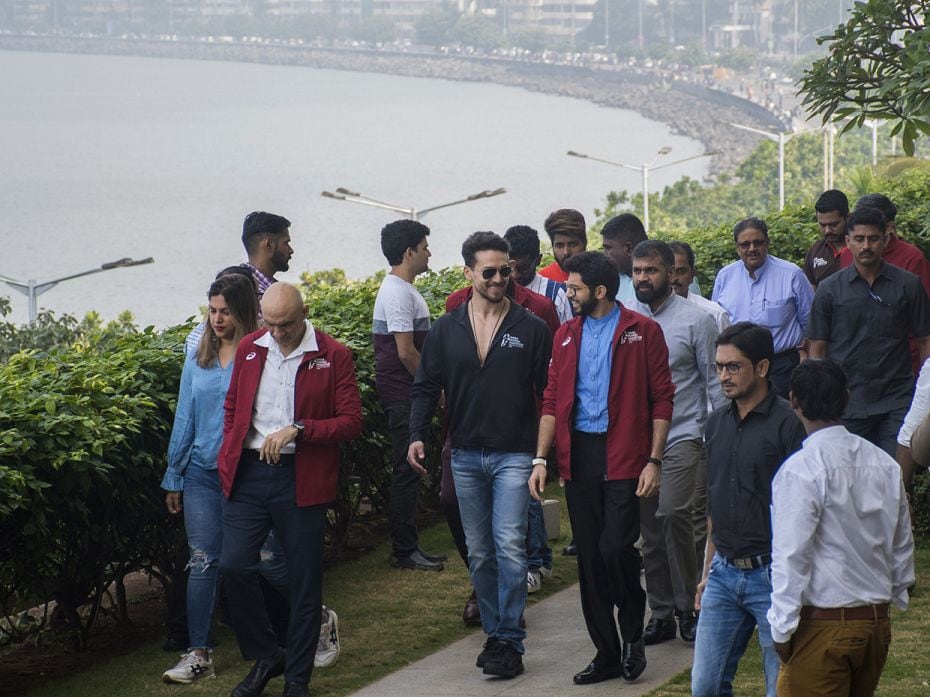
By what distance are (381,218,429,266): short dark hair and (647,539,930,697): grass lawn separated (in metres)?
2.75

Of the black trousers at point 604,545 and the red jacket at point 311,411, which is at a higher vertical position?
the red jacket at point 311,411

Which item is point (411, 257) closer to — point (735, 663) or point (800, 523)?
point (735, 663)

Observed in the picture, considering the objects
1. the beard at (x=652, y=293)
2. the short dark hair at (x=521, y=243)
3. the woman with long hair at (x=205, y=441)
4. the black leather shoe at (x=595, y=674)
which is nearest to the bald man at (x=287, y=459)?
the woman with long hair at (x=205, y=441)

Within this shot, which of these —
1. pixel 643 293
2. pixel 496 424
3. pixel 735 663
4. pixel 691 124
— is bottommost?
pixel 691 124

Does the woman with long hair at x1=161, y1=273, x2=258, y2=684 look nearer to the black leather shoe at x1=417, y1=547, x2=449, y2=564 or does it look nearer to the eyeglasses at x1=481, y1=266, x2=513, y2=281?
the eyeglasses at x1=481, y1=266, x2=513, y2=281

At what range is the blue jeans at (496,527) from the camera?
683cm

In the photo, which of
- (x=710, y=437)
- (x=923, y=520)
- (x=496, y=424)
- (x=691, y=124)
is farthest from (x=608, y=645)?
(x=691, y=124)

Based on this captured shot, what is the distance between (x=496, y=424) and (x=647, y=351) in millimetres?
739

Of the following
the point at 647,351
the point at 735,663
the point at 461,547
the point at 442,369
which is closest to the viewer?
the point at 735,663

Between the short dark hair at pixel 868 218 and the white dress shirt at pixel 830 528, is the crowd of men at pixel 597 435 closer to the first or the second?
the short dark hair at pixel 868 218

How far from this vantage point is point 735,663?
530 centimetres

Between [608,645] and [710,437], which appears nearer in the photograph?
[710,437]

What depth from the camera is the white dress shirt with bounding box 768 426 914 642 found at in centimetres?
456

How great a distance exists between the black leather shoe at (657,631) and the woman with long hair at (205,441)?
6.52 ft
